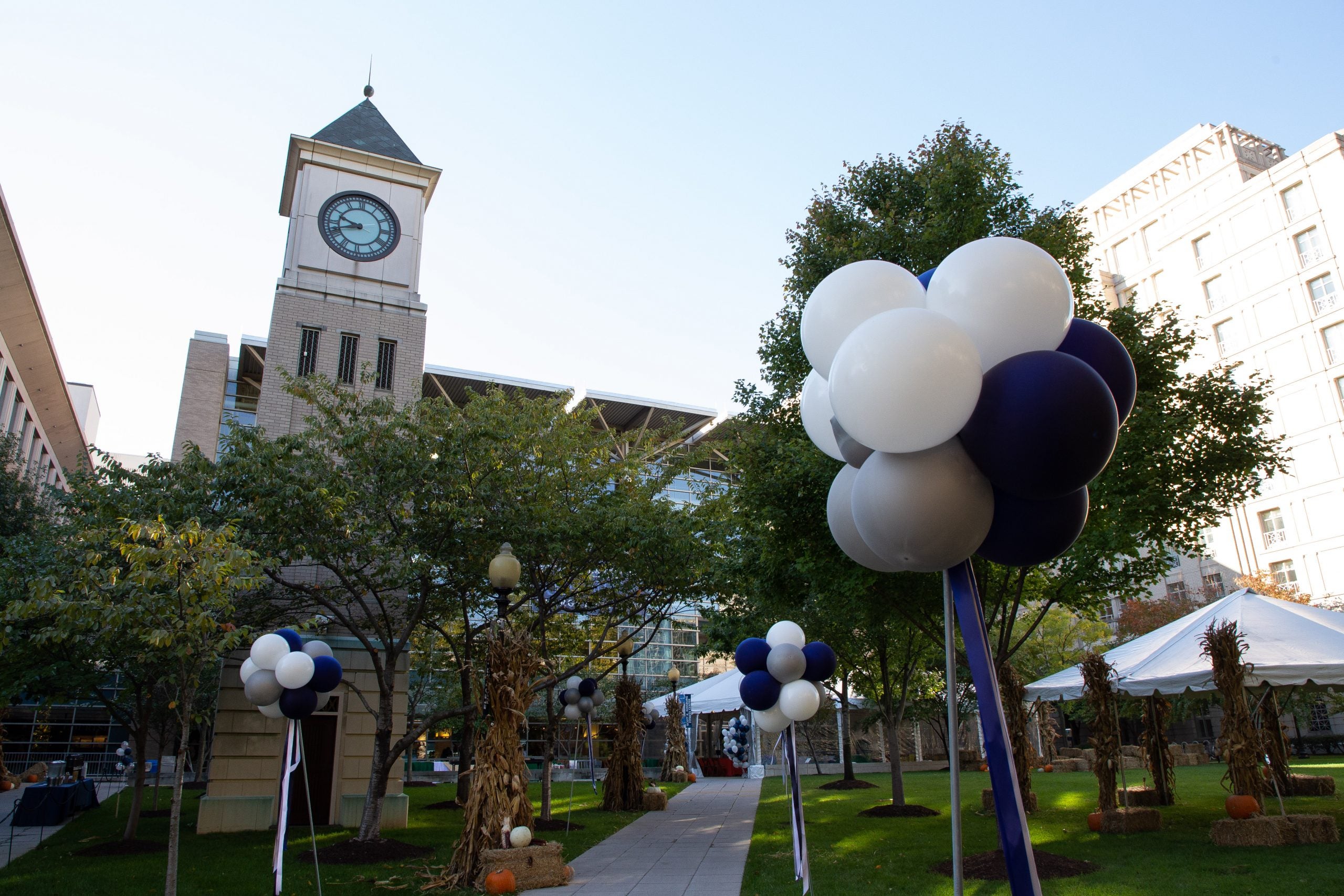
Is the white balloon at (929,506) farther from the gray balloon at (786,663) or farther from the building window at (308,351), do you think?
the building window at (308,351)

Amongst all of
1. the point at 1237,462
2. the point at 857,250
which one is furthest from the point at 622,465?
the point at 1237,462

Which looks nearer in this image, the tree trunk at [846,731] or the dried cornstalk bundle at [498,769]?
the dried cornstalk bundle at [498,769]

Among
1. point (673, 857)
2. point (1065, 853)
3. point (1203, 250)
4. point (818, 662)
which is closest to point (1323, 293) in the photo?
point (1203, 250)

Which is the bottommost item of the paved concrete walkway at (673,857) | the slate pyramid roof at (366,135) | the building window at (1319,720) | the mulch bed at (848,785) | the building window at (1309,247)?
the mulch bed at (848,785)

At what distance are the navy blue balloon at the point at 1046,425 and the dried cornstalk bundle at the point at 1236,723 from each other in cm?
1041

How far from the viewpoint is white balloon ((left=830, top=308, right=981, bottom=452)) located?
12.7ft

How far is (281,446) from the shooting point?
47.4ft

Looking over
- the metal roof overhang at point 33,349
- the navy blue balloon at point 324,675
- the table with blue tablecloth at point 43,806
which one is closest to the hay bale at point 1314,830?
the navy blue balloon at point 324,675

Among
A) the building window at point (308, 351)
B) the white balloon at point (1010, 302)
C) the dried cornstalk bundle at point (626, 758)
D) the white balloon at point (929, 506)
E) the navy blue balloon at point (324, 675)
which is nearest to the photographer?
the white balloon at point (929, 506)

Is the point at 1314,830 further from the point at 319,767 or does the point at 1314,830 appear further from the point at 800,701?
the point at 319,767

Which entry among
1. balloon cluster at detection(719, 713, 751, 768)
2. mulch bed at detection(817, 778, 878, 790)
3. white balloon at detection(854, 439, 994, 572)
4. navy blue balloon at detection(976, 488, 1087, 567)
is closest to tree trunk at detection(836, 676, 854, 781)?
mulch bed at detection(817, 778, 878, 790)

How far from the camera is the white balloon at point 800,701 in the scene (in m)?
9.22

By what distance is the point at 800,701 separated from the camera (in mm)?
9258

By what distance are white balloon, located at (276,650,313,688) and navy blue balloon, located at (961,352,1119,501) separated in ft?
29.4
